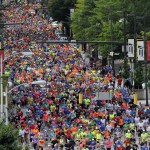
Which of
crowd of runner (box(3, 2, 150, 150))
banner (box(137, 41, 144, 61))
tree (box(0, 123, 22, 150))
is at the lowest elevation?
crowd of runner (box(3, 2, 150, 150))

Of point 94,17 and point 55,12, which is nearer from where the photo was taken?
point 94,17

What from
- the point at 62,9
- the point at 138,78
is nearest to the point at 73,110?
the point at 138,78

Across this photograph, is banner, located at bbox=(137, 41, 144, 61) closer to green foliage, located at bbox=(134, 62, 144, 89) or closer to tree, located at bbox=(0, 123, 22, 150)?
green foliage, located at bbox=(134, 62, 144, 89)

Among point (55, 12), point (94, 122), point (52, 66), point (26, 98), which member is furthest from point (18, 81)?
point (55, 12)

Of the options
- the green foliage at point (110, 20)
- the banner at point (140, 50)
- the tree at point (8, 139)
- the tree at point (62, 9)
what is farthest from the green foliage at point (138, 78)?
the tree at point (62, 9)

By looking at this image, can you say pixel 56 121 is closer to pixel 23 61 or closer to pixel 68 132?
pixel 68 132

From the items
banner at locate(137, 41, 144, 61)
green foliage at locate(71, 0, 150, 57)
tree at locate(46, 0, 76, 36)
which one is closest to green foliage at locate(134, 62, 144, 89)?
banner at locate(137, 41, 144, 61)

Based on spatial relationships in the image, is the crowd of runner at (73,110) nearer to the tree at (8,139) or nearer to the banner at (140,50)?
the banner at (140,50)

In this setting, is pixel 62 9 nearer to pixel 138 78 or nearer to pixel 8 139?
pixel 138 78

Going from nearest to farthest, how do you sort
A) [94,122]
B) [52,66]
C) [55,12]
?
1. [94,122]
2. [52,66]
3. [55,12]
